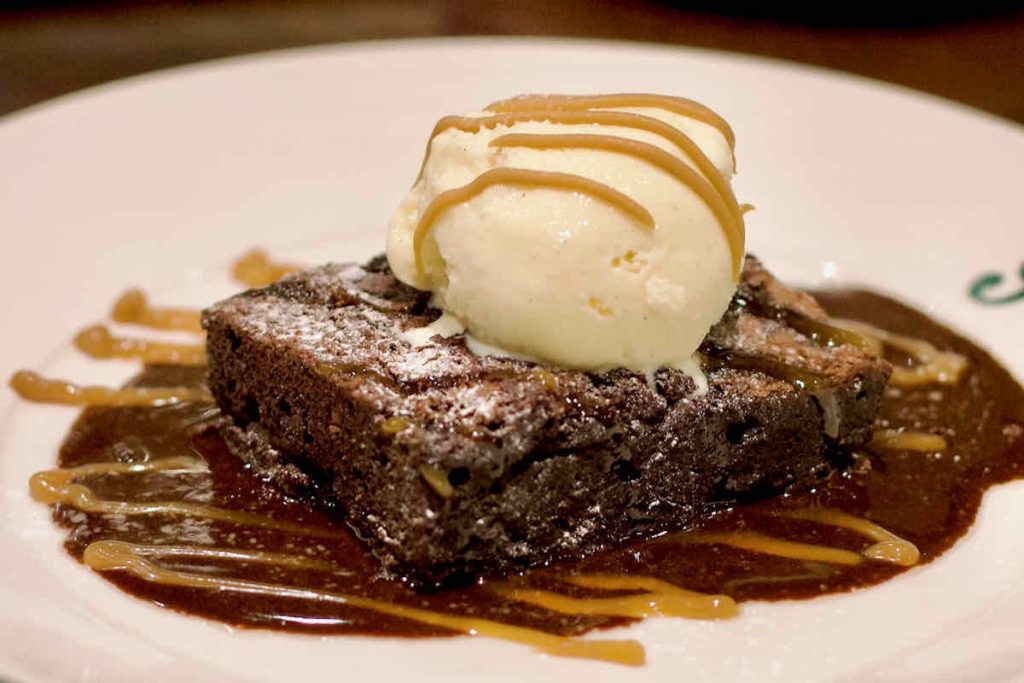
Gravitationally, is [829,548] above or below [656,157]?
below

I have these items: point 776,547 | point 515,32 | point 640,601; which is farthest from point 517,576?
point 515,32

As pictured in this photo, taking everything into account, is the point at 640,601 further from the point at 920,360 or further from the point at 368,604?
the point at 920,360

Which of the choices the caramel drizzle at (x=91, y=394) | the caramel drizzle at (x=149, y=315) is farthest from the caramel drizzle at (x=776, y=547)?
the caramel drizzle at (x=149, y=315)

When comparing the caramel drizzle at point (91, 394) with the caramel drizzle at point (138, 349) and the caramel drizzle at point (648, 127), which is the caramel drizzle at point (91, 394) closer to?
the caramel drizzle at point (138, 349)

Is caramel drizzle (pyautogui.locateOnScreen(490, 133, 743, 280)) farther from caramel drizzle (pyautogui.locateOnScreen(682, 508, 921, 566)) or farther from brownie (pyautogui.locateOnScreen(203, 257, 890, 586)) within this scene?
caramel drizzle (pyautogui.locateOnScreen(682, 508, 921, 566))

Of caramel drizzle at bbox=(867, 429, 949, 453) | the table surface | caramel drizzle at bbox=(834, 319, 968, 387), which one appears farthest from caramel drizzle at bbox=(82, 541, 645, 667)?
the table surface
